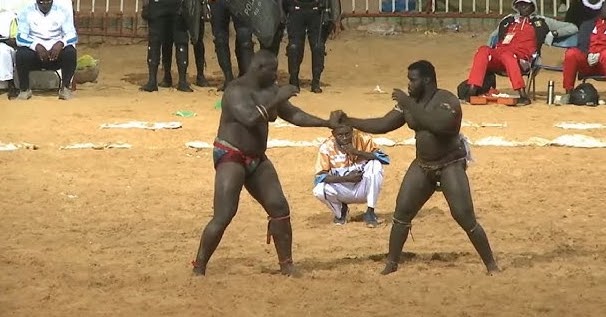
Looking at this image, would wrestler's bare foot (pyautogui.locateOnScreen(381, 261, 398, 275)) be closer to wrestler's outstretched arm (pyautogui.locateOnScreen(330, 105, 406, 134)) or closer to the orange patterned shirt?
wrestler's outstretched arm (pyautogui.locateOnScreen(330, 105, 406, 134))

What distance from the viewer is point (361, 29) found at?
1889 centimetres

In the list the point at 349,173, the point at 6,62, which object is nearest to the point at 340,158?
the point at 349,173

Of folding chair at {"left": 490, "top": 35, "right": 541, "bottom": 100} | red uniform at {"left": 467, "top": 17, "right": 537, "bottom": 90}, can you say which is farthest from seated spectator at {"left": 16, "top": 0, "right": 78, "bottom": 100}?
folding chair at {"left": 490, "top": 35, "right": 541, "bottom": 100}

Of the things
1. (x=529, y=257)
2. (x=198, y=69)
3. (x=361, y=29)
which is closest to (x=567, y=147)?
(x=529, y=257)

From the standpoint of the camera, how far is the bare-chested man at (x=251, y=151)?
21.4ft

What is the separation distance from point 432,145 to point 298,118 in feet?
2.60

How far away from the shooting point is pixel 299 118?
6.66 m

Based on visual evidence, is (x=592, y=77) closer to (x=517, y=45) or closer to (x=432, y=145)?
(x=517, y=45)

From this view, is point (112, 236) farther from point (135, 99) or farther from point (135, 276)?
point (135, 99)

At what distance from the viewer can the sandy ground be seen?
6.15 metres

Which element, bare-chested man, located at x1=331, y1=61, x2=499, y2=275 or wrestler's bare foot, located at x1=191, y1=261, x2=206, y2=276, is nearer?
bare-chested man, located at x1=331, y1=61, x2=499, y2=275

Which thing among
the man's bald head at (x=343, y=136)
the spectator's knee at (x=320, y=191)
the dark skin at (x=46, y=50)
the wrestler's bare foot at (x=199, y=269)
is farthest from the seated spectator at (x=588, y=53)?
the wrestler's bare foot at (x=199, y=269)

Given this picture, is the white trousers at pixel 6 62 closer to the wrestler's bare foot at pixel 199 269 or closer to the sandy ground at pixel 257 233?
the sandy ground at pixel 257 233

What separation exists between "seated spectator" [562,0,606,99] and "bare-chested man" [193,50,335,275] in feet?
25.9
